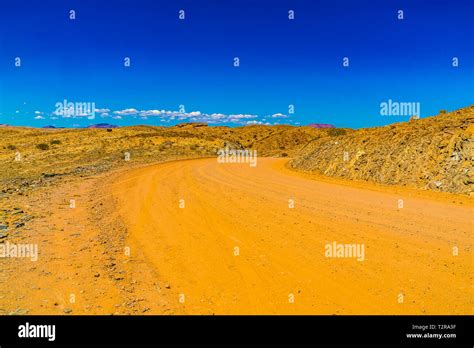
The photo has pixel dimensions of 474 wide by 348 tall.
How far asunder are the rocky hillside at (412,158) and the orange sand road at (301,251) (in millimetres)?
1843

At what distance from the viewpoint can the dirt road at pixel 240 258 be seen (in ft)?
16.8

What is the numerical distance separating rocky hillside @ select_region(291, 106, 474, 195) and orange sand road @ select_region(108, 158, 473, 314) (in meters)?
1.84

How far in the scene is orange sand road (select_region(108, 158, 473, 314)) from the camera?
17.0 ft

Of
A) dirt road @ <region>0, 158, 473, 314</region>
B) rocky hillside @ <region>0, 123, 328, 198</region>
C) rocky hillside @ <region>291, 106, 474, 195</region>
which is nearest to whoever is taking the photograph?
dirt road @ <region>0, 158, 473, 314</region>

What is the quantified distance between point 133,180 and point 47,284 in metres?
11.8

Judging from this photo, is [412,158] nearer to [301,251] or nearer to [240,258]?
[301,251]

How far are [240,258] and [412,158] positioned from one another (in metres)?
13.2
